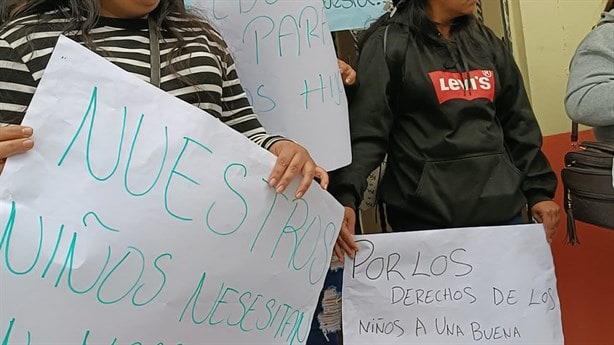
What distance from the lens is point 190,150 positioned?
0.84 metres

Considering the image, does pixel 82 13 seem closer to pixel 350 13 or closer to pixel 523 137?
pixel 350 13

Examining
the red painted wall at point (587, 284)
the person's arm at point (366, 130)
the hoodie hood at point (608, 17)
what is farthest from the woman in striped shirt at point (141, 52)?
the red painted wall at point (587, 284)

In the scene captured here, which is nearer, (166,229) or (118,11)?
(166,229)

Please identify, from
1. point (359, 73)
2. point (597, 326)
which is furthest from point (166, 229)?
point (597, 326)

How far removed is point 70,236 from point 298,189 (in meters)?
0.31

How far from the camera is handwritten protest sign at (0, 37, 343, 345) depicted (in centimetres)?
76

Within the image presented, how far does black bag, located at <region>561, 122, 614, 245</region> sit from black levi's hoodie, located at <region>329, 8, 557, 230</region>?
0.13 meters

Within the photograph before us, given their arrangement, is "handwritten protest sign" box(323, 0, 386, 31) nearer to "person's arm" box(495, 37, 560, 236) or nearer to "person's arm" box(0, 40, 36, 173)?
"person's arm" box(495, 37, 560, 236)

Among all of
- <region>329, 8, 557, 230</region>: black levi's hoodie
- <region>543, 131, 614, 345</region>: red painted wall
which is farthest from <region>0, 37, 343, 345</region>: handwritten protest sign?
<region>543, 131, 614, 345</region>: red painted wall

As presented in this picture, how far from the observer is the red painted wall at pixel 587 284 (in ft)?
6.25

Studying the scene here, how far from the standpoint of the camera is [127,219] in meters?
0.80

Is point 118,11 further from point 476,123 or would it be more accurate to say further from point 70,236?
point 476,123

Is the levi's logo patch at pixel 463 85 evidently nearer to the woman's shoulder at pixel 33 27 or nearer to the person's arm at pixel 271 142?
the person's arm at pixel 271 142

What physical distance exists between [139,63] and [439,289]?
26.8 inches
